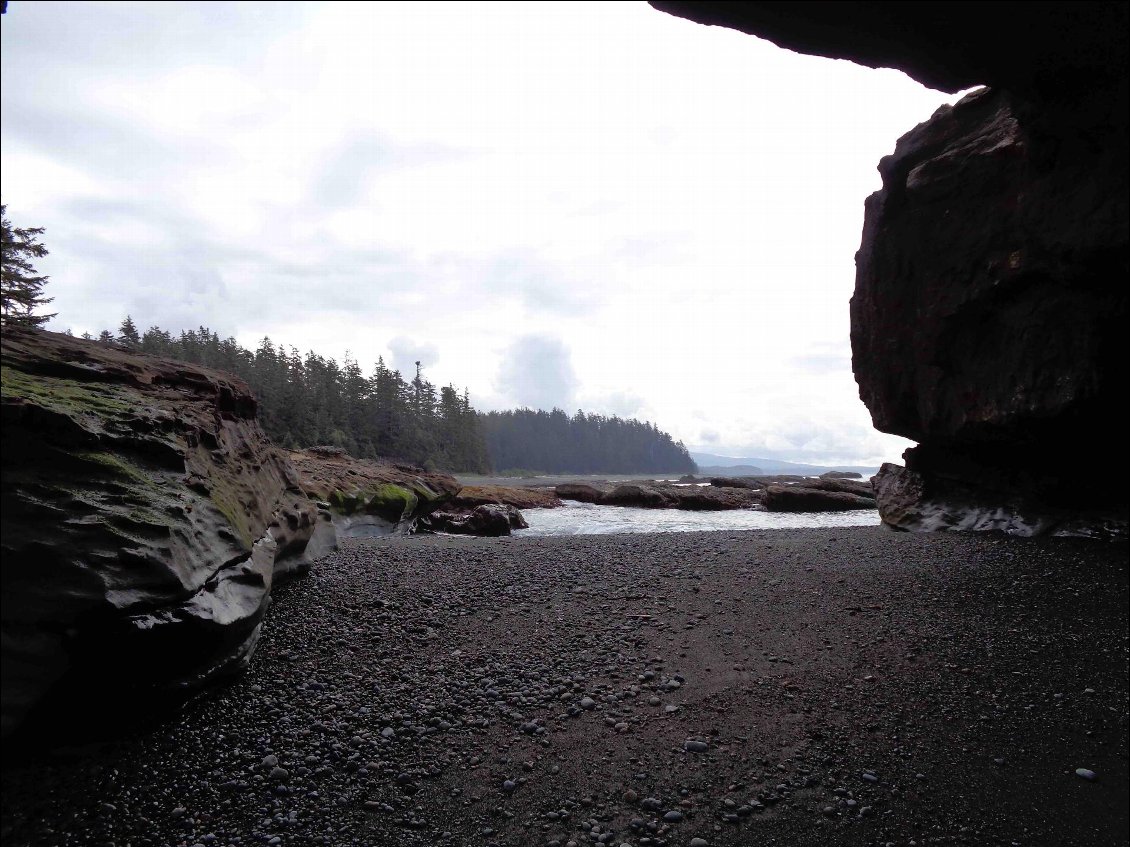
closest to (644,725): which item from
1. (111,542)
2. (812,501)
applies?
(111,542)

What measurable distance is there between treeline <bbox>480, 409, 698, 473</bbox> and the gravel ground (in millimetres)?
89693

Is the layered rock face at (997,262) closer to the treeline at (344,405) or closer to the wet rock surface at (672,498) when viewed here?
the wet rock surface at (672,498)

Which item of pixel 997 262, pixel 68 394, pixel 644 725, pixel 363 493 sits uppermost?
pixel 997 262

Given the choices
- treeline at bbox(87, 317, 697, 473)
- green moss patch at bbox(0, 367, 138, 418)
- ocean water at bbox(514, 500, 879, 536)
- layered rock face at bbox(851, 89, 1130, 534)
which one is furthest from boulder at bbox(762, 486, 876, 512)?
→ treeline at bbox(87, 317, 697, 473)

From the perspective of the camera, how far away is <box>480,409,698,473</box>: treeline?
102m

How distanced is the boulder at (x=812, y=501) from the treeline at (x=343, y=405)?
34.9 m

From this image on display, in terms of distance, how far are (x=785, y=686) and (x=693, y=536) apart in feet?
19.5

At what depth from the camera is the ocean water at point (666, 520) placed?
17.1 meters

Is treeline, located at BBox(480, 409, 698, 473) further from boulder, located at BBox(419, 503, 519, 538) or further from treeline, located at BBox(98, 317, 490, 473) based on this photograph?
boulder, located at BBox(419, 503, 519, 538)

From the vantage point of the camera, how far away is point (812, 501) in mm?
23297

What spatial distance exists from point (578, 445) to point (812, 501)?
294 feet

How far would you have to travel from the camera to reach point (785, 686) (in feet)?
15.3

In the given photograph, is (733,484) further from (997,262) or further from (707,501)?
(997,262)

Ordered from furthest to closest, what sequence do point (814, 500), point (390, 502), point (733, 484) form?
point (733, 484) < point (814, 500) < point (390, 502)
